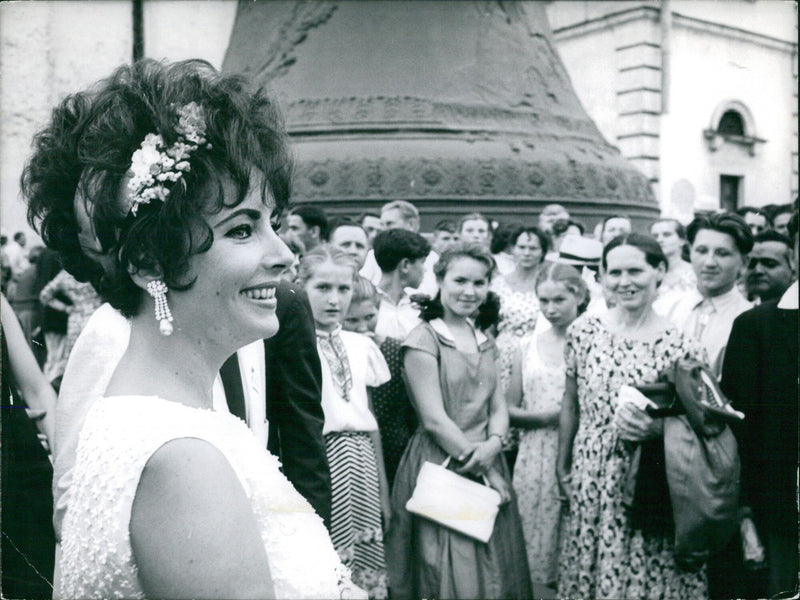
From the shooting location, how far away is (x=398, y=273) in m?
4.70

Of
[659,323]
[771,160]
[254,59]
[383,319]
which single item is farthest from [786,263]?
[771,160]

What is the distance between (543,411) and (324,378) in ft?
3.74

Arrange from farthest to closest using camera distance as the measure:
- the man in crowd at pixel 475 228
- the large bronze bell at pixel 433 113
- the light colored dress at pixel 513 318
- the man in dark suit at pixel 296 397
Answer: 1. the man in crowd at pixel 475 228
2. the large bronze bell at pixel 433 113
3. the light colored dress at pixel 513 318
4. the man in dark suit at pixel 296 397

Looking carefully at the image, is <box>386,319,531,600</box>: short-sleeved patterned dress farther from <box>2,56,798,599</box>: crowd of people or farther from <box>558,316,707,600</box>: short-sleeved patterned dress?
<box>558,316,707,600</box>: short-sleeved patterned dress

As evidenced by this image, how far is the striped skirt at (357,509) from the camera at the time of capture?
3.54 metres

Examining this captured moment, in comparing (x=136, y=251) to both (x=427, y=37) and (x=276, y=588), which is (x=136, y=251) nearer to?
(x=276, y=588)

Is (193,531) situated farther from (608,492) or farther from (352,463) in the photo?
(608,492)

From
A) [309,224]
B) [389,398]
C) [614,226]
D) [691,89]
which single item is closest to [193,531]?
[389,398]

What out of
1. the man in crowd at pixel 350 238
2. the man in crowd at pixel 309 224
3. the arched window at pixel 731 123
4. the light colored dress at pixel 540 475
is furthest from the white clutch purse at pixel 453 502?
the arched window at pixel 731 123

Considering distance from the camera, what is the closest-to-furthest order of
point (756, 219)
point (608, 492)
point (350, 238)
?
point (608, 492)
point (350, 238)
point (756, 219)

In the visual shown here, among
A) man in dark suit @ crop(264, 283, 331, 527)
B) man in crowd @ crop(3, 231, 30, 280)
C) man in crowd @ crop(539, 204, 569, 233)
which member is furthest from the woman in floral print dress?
man in crowd @ crop(3, 231, 30, 280)

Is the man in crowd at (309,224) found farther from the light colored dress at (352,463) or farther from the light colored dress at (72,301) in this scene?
the light colored dress at (352,463)

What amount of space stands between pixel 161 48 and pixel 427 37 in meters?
6.49

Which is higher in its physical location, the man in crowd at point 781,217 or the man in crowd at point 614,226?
the man in crowd at point 781,217
